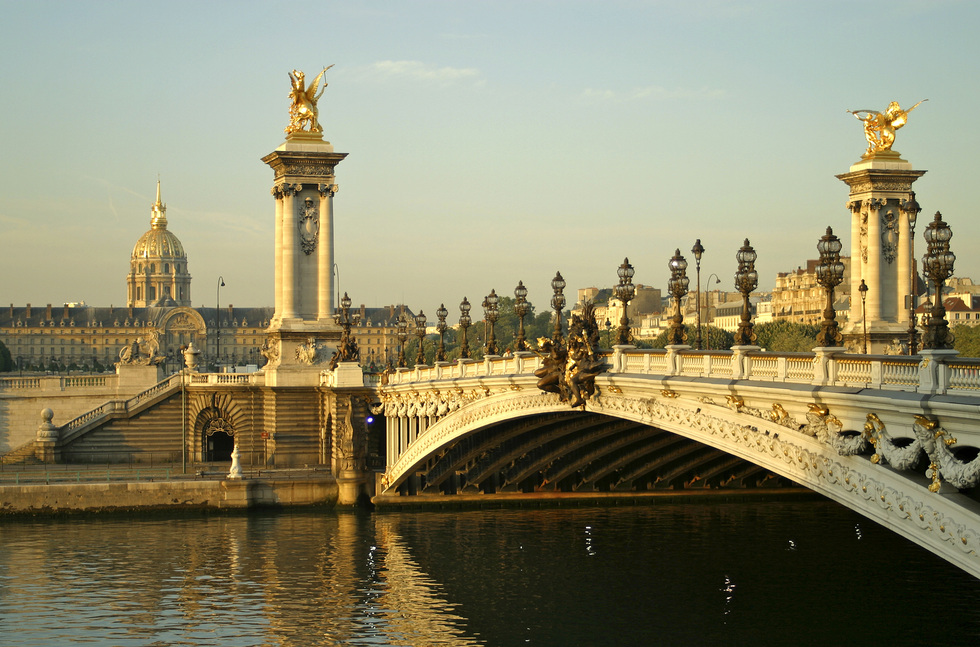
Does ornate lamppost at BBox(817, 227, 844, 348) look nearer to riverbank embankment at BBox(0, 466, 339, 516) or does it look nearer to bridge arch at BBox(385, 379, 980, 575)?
bridge arch at BBox(385, 379, 980, 575)

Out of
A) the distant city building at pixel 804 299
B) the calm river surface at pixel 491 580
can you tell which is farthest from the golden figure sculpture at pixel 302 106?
→ the distant city building at pixel 804 299

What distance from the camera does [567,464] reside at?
51.4 meters

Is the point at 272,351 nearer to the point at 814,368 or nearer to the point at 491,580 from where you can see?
the point at 491,580

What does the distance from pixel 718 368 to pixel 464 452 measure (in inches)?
959

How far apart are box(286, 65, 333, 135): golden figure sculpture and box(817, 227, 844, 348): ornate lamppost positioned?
4451 centimetres

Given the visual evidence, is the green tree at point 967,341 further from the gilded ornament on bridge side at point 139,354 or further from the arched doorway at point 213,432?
the gilded ornament on bridge side at point 139,354

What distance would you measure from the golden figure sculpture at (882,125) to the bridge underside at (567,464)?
43.4 feet

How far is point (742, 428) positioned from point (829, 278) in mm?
3557

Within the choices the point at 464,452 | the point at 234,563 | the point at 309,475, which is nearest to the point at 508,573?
the point at 234,563

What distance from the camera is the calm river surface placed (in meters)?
33.2

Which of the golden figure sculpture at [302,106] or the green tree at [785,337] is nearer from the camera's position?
the golden figure sculpture at [302,106]

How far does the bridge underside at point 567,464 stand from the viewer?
45.0 m

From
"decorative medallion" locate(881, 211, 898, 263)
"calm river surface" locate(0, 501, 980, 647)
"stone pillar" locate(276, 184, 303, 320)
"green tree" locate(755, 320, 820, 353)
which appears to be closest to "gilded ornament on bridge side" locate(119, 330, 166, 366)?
"stone pillar" locate(276, 184, 303, 320)

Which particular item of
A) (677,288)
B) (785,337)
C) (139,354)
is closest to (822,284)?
(677,288)
